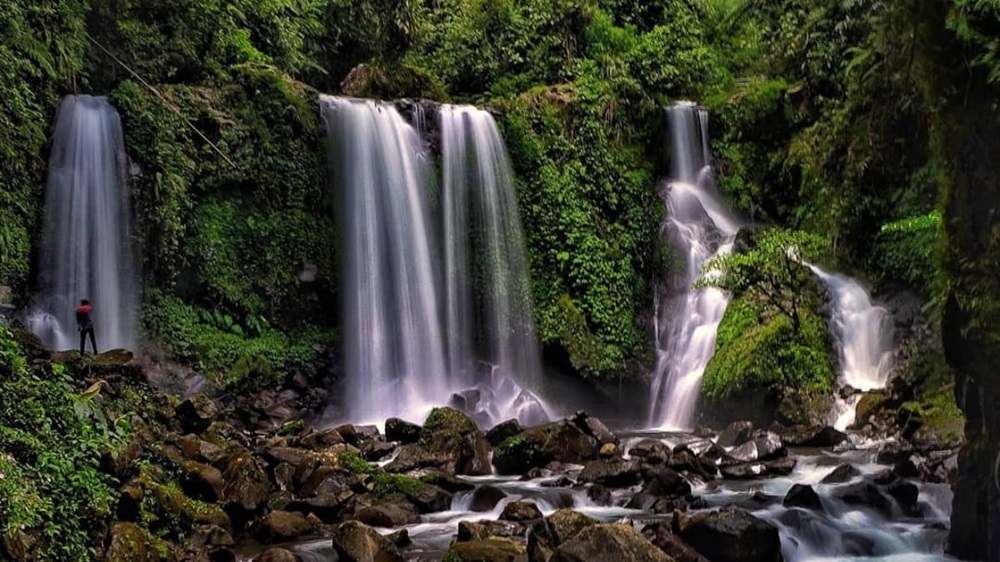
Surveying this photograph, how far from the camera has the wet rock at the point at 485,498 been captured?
8.61 metres

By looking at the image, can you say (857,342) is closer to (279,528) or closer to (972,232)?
(972,232)

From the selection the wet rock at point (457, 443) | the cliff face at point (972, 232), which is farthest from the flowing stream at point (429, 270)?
the cliff face at point (972, 232)


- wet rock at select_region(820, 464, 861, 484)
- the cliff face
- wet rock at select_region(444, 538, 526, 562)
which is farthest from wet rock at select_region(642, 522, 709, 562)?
wet rock at select_region(820, 464, 861, 484)

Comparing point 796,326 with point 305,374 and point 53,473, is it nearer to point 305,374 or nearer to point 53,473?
point 305,374

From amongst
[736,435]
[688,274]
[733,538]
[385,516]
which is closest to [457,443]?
[385,516]

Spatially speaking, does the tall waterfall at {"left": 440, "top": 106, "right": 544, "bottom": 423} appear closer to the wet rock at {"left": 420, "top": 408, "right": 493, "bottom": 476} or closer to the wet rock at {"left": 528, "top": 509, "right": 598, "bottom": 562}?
the wet rock at {"left": 420, "top": 408, "right": 493, "bottom": 476}

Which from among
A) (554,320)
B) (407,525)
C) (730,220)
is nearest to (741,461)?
(407,525)

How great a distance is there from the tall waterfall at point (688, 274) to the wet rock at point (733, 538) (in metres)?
8.11

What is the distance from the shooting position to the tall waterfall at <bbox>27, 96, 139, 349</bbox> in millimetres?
13305

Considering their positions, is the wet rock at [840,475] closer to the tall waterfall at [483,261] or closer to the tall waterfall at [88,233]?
the tall waterfall at [483,261]

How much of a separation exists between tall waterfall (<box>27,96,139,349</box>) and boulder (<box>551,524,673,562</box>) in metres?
10.4

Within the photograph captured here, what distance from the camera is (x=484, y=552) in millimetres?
6383

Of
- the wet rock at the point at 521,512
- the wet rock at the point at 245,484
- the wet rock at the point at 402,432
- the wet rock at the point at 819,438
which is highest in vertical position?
the wet rock at the point at 245,484

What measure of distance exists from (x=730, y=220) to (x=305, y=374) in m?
10.3
